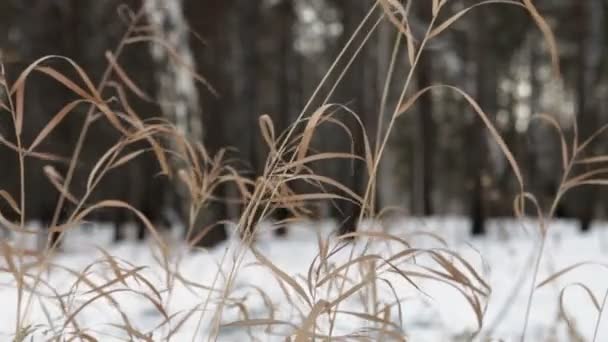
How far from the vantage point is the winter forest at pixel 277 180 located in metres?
1.05

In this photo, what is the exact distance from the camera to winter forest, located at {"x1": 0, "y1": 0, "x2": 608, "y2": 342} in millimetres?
1048

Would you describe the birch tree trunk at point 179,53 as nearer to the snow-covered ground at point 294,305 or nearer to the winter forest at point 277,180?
the winter forest at point 277,180

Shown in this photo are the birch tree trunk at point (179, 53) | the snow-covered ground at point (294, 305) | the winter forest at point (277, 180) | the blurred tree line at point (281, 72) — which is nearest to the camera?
the winter forest at point (277, 180)

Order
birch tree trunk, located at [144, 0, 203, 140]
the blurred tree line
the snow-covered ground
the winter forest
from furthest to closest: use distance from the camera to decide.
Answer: the blurred tree line, birch tree trunk, located at [144, 0, 203, 140], the snow-covered ground, the winter forest

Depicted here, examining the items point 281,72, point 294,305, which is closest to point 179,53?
point 294,305

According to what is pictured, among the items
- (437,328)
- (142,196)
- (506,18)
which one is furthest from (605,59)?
(437,328)

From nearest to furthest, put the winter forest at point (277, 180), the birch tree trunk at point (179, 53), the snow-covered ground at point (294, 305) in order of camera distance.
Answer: the winter forest at point (277, 180) < the snow-covered ground at point (294, 305) < the birch tree trunk at point (179, 53)

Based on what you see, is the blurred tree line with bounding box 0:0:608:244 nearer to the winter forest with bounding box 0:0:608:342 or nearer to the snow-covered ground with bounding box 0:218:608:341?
the winter forest with bounding box 0:0:608:342

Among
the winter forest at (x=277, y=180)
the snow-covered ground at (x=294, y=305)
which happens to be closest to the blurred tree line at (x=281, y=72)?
the winter forest at (x=277, y=180)

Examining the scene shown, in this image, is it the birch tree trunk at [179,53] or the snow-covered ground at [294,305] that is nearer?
the snow-covered ground at [294,305]

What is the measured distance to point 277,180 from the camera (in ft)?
3.65

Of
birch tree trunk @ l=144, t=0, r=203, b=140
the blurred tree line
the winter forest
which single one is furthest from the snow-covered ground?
birch tree trunk @ l=144, t=0, r=203, b=140

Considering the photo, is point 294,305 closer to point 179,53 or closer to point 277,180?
point 277,180

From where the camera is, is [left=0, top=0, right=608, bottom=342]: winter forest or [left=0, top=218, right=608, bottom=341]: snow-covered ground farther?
[left=0, top=218, right=608, bottom=341]: snow-covered ground
